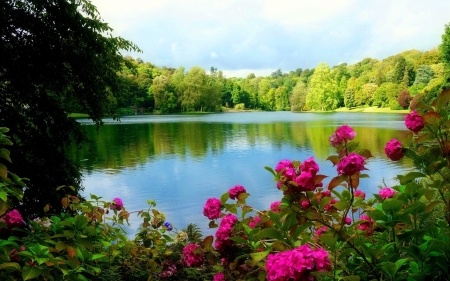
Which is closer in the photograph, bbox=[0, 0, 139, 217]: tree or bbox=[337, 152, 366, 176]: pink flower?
bbox=[337, 152, 366, 176]: pink flower

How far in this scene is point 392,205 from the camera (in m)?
1.05

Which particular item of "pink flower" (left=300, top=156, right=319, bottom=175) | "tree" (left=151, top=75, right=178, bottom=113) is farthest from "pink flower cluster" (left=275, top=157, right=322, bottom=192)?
"tree" (left=151, top=75, right=178, bottom=113)

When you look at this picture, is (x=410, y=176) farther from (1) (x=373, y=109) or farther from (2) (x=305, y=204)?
(1) (x=373, y=109)

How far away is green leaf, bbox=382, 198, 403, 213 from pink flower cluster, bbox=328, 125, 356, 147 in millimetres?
202

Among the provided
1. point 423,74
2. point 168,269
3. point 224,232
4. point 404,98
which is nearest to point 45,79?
point 168,269

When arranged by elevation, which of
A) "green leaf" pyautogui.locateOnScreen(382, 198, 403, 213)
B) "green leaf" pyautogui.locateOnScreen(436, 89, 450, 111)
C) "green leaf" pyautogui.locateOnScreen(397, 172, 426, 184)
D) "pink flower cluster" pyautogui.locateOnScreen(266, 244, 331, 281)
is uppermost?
"green leaf" pyautogui.locateOnScreen(436, 89, 450, 111)

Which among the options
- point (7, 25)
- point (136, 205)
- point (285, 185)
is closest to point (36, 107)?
point (7, 25)

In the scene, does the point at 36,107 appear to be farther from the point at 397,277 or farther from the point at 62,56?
the point at 397,277

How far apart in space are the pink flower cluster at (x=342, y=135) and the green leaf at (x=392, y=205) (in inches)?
8.0

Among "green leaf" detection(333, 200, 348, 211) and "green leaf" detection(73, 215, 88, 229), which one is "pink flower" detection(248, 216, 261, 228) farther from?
"green leaf" detection(73, 215, 88, 229)

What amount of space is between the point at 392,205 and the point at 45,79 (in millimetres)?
4658

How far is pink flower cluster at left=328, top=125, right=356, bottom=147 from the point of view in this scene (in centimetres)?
115

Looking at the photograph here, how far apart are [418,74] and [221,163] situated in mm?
38130

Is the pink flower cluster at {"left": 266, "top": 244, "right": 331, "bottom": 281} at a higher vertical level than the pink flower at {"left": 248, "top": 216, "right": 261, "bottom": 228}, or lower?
higher
